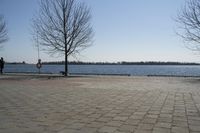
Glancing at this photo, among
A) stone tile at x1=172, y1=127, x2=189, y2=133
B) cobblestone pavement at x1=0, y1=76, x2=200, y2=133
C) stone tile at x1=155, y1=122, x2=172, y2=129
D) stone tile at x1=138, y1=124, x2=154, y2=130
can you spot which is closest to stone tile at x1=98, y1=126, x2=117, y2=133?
cobblestone pavement at x1=0, y1=76, x2=200, y2=133

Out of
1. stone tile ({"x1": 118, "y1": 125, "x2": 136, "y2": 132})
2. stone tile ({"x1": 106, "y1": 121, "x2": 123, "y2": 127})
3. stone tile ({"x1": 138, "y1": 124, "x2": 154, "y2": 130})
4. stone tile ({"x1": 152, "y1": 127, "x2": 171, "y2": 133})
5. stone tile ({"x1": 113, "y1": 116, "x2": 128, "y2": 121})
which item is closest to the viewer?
stone tile ({"x1": 152, "y1": 127, "x2": 171, "y2": 133})

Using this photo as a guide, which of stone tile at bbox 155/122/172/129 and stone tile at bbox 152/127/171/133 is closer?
stone tile at bbox 152/127/171/133

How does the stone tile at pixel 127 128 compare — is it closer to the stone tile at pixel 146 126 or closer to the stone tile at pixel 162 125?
the stone tile at pixel 146 126

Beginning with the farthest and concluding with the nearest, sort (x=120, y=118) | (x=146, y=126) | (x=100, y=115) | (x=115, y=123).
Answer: (x=100, y=115) → (x=120, y=118) → (x=115, y=123) → (x=146, y=126)

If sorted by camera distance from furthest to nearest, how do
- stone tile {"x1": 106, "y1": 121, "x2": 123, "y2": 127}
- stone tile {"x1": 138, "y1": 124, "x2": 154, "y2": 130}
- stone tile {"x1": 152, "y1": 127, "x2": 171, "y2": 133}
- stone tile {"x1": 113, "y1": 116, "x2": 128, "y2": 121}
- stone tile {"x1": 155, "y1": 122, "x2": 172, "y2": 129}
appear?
1. stone tile {"x1": 113, "y1": 116, "x2": 128, "y2": 121}
2. stone tile {"x1": 106, "y1": 121, "x2": 123, "y2": 127}
3. stone tile {"x1": 155, "y1": 122, "x2": 172, "y2": 129}
4. stone tile {"x1": 138, "y1": 124, "x2": 154, "y2": 130}
5. stone tile {"x1": 152, "y1": 127, "x2": 171, "y2": 133}

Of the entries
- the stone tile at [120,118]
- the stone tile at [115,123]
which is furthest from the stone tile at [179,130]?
the stone tile at [120,118]

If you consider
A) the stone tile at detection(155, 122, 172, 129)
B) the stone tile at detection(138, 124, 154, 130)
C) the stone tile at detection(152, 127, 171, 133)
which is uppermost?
the stone tile at detection(155, 122, 172, 129)

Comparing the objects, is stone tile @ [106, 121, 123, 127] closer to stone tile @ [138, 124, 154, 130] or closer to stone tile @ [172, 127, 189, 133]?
stone tile @ [138, 124, 154, 130]

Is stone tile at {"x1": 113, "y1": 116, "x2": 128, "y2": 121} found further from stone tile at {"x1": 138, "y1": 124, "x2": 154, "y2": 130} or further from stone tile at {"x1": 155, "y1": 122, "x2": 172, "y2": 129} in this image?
stone tile at {"x1": 155, "y1": 122, "x2": 172, "y2": 129}

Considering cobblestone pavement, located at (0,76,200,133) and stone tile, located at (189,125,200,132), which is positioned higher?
cobblestone pavement, located at (0,76,200,133)

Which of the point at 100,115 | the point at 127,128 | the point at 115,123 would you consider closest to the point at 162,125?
the point at 127,128

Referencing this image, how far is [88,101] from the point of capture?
909 centimetres

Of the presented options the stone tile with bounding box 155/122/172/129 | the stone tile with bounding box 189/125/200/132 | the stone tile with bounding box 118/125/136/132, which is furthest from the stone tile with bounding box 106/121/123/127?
the stone tile with bounding box 189/125/200/132

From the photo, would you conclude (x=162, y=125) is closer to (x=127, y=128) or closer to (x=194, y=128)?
(x=194, y=128)
